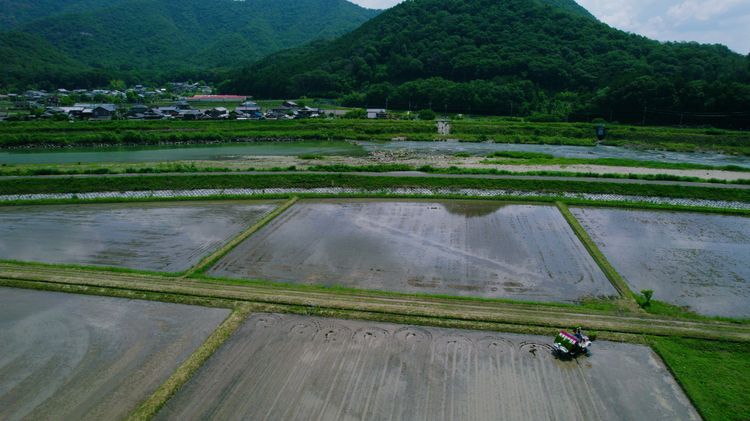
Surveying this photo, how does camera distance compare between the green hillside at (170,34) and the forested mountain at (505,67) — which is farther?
the green hillside at (170,34)

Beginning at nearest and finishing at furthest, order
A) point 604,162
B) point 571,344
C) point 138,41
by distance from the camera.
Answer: point 571,344 → point 604,162 → point 138,41

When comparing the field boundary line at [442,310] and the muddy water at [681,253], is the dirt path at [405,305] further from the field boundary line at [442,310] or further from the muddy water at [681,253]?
the muddy water at [681,253]

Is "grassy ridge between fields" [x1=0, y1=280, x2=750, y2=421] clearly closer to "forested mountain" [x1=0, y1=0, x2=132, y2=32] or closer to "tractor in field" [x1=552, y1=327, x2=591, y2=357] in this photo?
"tractor in field" [x1=552, y1=327, x2=591, y2=357]

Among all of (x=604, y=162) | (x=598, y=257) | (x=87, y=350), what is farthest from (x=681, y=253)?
(x=87, y=350)

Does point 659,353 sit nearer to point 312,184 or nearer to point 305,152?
point 312,184

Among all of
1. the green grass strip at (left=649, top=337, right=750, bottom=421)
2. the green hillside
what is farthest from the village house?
the green hillside

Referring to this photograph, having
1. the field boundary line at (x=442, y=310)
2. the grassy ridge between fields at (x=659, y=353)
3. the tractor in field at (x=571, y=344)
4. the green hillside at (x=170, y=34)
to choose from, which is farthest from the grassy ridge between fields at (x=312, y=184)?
the green hillside at (x=170, y=34)
